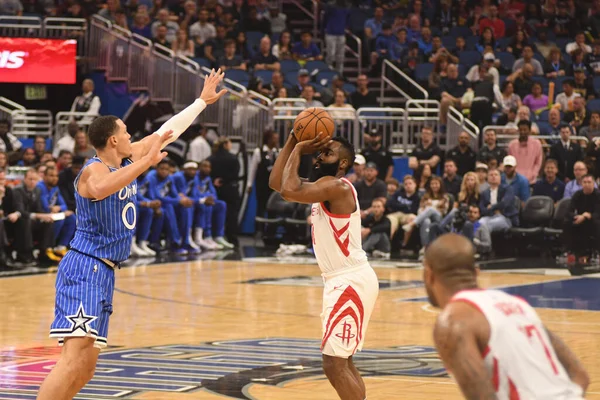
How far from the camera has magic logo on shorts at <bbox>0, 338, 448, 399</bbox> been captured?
8523 mm

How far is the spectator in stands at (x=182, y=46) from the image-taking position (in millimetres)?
23812

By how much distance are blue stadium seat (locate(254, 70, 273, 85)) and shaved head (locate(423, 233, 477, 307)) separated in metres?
19.9

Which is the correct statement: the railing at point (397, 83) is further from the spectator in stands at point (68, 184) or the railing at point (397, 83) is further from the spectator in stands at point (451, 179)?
the spectator in stands at point (68, 184)

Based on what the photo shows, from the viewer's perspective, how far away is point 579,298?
14055 millimetres

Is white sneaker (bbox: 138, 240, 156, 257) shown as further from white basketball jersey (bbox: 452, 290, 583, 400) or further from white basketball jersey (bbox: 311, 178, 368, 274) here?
white basketball jersey (bbox: 452, 290, 583, 400)

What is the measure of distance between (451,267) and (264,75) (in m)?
20.1

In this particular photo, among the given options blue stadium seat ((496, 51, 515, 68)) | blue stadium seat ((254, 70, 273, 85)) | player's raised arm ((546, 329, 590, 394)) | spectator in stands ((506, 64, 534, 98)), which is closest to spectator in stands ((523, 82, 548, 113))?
spectator in stands ((506, 64, 534, 98))

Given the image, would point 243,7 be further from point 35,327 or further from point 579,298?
point 35,327

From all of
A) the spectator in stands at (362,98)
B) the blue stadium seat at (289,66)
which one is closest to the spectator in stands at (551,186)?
the spectator in stands at (362,98)

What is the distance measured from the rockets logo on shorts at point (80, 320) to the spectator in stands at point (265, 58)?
697 inches

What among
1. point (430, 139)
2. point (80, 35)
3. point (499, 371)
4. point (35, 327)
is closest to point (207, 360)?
point (35, 327)

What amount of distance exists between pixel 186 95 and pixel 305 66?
8.36 ft

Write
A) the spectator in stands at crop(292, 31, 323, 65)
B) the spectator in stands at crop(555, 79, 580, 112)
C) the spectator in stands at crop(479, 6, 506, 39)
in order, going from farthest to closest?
1. the spectator in stands at crop(479, 6, 506, 39)
2. the spectator in stands at crop(292, 31, 323, 65)
3. the spectator in stands at crop(555, 79, 580, 112)

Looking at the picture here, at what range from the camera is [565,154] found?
20.1 m
